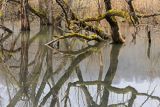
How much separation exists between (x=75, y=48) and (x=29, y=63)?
3577 millimetres

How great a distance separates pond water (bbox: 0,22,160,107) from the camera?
7838 mm

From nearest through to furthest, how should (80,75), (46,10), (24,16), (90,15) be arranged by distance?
(80,75), (90,15), (24,16), (46,10)

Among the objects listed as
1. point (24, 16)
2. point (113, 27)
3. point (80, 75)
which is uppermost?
point (24, 16)

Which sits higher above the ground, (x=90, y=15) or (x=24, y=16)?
(x=24, y=16)

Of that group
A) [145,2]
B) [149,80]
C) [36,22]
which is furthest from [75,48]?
[36,22]

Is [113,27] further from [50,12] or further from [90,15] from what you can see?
[50,12]

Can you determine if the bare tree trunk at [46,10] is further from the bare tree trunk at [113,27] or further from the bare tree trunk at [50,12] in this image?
the bare tree trunk at [113,27]

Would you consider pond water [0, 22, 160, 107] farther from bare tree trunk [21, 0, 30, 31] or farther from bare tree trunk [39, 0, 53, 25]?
bare tree trunk [39, 0, 53, 25]

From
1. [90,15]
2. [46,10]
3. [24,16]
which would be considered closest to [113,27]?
[90,15]

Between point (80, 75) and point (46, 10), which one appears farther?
point (46, 10)

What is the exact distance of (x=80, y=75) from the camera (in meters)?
10.5

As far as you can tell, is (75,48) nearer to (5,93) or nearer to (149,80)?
(149,80)

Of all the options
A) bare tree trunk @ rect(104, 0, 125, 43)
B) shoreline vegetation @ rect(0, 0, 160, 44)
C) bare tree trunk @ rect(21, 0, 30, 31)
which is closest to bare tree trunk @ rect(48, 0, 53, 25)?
shoreline vegetation @ rect(0, 0, 160, 44)

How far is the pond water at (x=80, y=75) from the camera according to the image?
7.84 m
